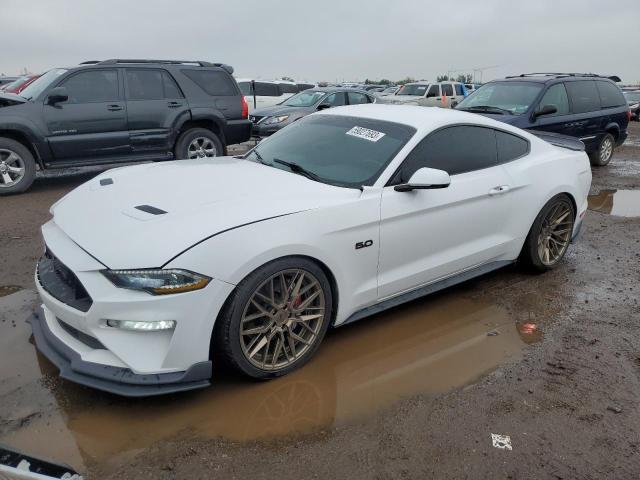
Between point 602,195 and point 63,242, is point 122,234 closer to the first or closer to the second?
point 63,242

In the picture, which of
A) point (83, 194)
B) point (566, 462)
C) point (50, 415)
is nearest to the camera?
point (566, 462)

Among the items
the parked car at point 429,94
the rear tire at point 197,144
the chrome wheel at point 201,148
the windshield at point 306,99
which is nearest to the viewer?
the rear tire at point 197,144

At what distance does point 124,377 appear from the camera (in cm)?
256

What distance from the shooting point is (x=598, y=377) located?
3.27 m

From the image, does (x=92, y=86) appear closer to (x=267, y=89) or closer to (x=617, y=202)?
(x=617, y=202)

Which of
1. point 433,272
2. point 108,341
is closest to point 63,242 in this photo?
point 108,341

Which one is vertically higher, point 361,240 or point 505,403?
point 361,240

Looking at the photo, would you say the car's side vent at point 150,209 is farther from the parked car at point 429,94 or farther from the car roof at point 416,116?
the parked car at point 429,94

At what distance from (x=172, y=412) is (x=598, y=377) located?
8.51 feet

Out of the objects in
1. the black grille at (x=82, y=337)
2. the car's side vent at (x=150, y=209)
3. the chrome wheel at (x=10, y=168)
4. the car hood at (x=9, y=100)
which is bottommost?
the black grille at (x=82, y=337)

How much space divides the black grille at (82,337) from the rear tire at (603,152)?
10.4 m

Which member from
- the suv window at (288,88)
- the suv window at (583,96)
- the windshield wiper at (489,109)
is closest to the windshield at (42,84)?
the windshield wiper at (489,109)

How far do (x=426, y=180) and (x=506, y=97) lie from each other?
627cm

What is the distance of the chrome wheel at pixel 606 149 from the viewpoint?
10.5 meters
